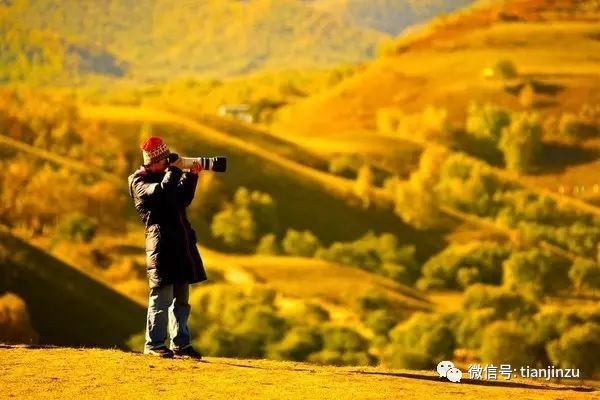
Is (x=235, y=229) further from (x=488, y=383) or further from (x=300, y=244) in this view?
(x=488, y=383)

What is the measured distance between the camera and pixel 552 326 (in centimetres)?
5688

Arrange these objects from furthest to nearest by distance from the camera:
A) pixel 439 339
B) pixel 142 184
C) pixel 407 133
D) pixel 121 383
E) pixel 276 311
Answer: pixel 407 133 < pixel 276 311 < pixel 439 339 < pixel 142 184 < pixel 121 383

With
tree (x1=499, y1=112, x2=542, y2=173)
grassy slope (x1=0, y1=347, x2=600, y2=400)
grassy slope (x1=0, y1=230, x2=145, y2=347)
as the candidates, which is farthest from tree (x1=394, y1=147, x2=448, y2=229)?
grassy slope (x1=0, y1=347, x2=600, y2=400)

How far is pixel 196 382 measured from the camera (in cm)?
1394

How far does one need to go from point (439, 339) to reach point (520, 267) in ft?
101

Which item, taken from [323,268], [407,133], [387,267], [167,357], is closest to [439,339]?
[323,268]

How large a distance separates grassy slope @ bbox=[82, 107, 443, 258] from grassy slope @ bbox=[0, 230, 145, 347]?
125 feet

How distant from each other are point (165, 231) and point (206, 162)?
79 centimetres

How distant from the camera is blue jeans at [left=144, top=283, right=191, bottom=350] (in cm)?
1481

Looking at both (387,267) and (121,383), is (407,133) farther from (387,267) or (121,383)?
(121,383)

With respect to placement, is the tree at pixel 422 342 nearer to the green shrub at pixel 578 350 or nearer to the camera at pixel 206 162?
the green shrub at pixel 578 350

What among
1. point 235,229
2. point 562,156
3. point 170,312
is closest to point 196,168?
point 170,312

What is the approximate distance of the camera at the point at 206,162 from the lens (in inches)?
573

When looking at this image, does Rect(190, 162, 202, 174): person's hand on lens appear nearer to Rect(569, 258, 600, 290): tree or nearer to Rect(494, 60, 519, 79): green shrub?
Rect(569, 258, 600, 290): tree
